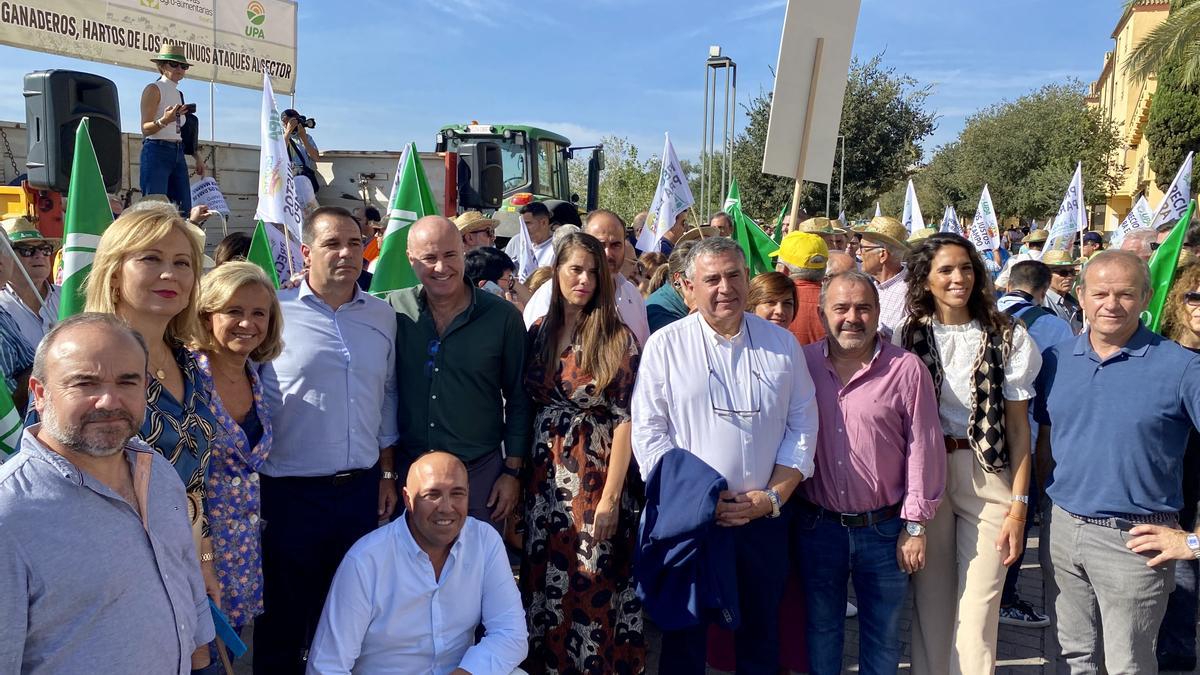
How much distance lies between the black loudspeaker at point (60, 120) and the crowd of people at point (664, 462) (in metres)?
0.96

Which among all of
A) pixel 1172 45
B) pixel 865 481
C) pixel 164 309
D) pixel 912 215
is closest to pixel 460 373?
pixel 164 309

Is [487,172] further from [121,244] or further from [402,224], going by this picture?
[121,244]

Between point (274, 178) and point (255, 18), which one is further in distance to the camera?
point (255, 18)

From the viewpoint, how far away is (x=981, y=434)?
10.8 ft

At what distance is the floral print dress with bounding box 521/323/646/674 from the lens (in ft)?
11.2

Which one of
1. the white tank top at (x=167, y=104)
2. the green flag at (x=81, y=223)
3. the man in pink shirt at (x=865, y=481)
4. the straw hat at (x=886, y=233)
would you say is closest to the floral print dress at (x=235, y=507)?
the green flag at (x=81, y=223)

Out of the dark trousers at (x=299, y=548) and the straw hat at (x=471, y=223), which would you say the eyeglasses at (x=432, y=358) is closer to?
the dark trousers at (x=299, y=548)

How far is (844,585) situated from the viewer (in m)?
3.40

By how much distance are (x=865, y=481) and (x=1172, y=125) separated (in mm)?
31330

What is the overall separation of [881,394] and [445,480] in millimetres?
1680

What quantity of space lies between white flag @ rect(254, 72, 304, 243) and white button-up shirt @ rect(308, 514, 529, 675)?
2754 mm

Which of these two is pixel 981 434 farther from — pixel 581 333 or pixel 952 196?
pixel 952 196

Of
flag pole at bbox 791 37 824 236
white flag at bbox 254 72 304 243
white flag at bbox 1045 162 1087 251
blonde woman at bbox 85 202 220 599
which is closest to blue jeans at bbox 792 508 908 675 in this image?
flag pole at bbox 791 37 824 236

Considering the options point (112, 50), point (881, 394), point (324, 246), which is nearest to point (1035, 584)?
point (881, 394)
